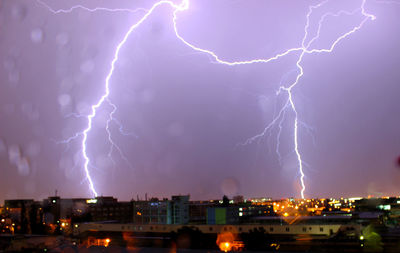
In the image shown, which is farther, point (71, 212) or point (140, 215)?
point (71, 212)

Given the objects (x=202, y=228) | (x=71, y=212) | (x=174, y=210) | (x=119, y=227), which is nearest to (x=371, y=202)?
(x=174, y=210)

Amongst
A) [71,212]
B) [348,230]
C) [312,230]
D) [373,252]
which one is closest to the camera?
[373,252]

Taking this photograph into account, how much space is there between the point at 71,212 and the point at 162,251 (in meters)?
25.6

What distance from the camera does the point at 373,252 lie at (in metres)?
8.06

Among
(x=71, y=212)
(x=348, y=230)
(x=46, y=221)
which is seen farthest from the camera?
(x=71, y=212)

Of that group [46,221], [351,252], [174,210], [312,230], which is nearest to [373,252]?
[351,252]

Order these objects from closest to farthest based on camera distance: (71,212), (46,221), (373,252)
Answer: (373,252) < (46,221) < (71,212)

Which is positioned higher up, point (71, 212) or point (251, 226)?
point (71, 212)

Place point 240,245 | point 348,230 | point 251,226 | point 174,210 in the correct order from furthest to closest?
point 174,210 → point 251,226 → point 348,230 → point 240,245

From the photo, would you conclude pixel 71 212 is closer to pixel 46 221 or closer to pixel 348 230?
pixel 46 221

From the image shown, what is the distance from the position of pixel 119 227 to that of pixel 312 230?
397 inches

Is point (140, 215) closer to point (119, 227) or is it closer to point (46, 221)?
point (119, 227)

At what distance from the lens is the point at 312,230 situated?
14.5 metres

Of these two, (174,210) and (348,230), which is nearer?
(348,230)
